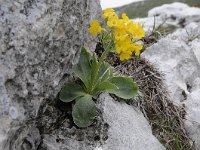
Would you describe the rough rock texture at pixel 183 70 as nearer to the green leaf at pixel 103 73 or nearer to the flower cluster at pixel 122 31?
the green leaf at pixel 103 73

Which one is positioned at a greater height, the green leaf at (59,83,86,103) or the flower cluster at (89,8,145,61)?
the flower cluster at (89,8,145,61)

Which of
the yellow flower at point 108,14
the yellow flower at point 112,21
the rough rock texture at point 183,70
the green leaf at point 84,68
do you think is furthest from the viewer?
the rough rock texture at point 183,70

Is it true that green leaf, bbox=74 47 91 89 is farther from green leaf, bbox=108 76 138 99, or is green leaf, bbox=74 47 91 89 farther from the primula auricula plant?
green leaf, bbox=108 76 138 99

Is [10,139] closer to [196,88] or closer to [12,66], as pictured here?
[12,66]

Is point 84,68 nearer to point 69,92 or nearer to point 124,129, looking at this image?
point 69,92

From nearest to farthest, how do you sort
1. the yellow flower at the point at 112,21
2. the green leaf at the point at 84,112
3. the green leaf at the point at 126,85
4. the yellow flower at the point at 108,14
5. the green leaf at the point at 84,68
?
the yellow flower at the point at 112,21, the yellow flower at the point at 108,14, the green leaf at the point at 84,112, the green leaf at the point at 84,68, the green leaf at the point at 126,85

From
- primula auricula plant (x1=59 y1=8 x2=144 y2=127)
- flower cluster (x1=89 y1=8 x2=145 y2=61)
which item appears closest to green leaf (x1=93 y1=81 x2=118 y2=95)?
primula auricula plant (x1=59 y1=8 x2=144 y2=127)

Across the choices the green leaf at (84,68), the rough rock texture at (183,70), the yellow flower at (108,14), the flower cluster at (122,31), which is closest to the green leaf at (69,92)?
the green leaf at (84,68)

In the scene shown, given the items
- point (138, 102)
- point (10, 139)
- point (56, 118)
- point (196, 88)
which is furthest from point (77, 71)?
point (196, 88)
